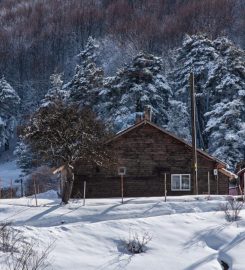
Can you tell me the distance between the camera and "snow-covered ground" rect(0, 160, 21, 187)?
61406 mm

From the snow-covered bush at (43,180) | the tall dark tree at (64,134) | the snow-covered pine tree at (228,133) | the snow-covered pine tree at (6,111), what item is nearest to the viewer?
the tall dark tree at (64,134)

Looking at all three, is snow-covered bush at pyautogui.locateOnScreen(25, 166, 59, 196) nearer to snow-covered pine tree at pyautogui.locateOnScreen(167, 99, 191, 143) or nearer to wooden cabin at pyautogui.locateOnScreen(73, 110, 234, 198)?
snow-covered pine tree at pyautogui.locateOnScreen(167, 99, 191, 143)

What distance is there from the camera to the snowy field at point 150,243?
46.3ft

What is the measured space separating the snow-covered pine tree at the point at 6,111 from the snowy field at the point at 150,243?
5645 cm

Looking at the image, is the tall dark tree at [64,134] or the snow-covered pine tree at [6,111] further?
the snow-covered pine tree at [6,111]

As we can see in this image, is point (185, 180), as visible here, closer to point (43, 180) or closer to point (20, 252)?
point (43, 180)

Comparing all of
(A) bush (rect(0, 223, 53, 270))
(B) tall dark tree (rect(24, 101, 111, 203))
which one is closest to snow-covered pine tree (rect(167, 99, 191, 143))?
(B) tall dark tree (rect(24, 101, 111, 203))

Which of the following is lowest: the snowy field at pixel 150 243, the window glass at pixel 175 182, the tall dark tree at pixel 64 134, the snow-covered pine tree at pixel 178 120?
the snowy field at pixel 150 243

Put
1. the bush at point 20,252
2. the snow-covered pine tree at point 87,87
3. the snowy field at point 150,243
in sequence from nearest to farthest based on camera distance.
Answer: the bush at point 20,252 → the snowy field at point 150,243 → the snow-covered pine tree at point 87,87

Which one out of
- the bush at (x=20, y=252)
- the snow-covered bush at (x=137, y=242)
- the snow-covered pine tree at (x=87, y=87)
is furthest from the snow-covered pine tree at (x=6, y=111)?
the bush at (x=20, y=252)

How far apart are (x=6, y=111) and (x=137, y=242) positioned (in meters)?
66.1

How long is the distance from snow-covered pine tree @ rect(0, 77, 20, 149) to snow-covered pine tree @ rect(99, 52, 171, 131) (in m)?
24.8

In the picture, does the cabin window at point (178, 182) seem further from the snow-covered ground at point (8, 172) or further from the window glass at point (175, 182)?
the snow-covered ground at point (8, 172)

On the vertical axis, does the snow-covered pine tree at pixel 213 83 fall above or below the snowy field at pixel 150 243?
above
